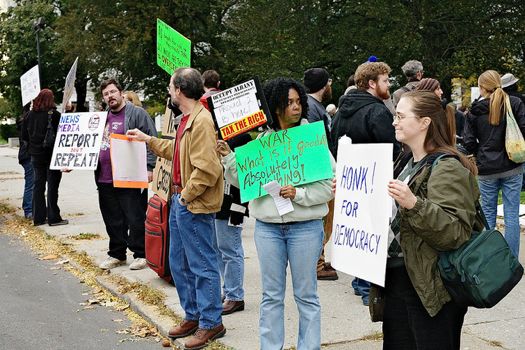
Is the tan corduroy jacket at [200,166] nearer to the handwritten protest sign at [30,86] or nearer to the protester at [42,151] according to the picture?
the protester at [42,151]

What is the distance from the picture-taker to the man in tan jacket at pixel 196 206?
5.20 m

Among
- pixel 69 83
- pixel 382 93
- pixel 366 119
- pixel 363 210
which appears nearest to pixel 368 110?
pixel 366 119

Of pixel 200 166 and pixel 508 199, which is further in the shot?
pixel 508 199

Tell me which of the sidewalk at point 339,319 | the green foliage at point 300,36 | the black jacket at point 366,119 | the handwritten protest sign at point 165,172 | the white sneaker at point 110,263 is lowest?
the white sneaker at point 110,263

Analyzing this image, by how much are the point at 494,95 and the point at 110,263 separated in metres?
4.38

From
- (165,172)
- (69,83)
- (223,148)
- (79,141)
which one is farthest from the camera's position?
(69,83)

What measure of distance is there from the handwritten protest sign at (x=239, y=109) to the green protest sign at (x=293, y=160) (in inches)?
7.4

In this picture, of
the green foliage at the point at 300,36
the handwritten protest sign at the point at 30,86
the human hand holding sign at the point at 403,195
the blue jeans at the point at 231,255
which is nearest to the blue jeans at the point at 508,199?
the blue jeans at the point at 231,255

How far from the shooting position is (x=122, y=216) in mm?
8430

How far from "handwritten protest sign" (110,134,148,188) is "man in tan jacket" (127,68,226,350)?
202cm

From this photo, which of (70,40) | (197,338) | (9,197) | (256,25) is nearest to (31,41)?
(70,40)

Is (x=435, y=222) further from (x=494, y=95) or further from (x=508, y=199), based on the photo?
(x=508, y=199)

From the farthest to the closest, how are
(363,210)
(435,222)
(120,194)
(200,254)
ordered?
(120,194) → (200,254) → (363,210) → (435,222)

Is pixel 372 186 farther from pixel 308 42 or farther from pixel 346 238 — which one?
pixel 308 42
